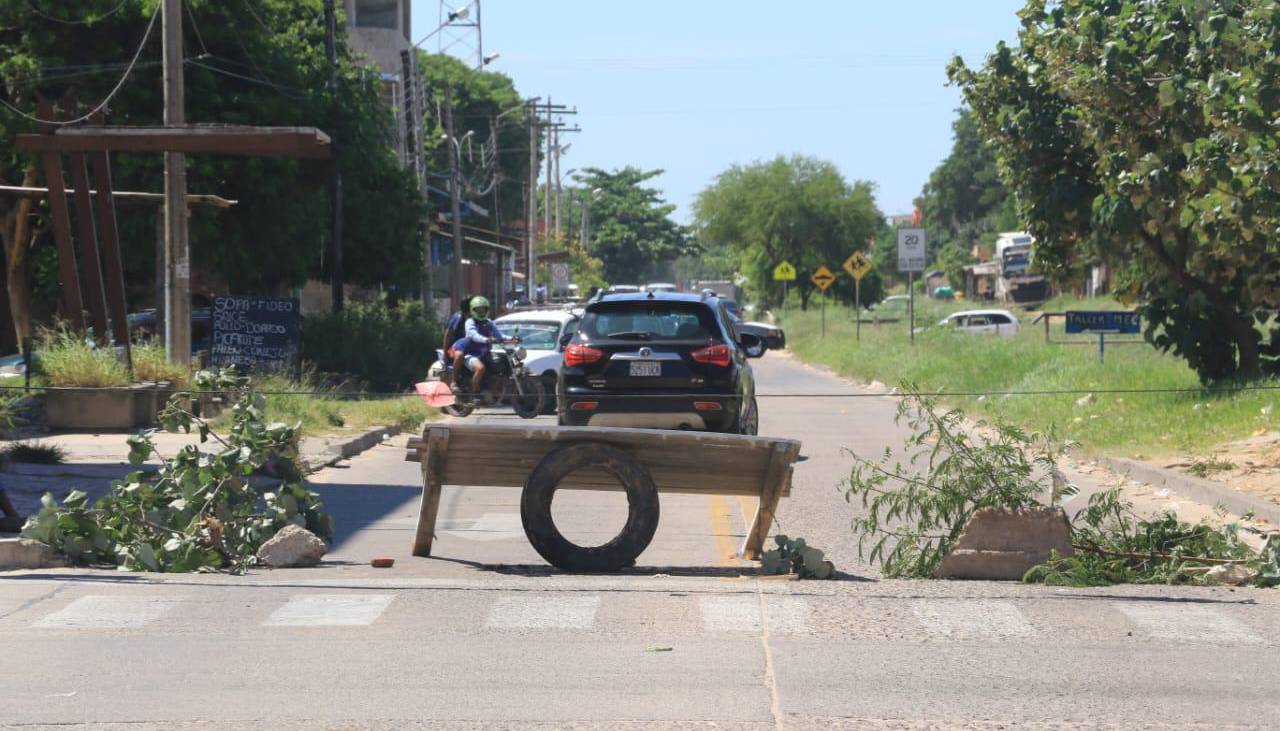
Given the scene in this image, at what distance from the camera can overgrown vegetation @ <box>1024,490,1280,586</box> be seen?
942cm

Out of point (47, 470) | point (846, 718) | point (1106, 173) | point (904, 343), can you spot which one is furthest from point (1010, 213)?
point (846, 718)

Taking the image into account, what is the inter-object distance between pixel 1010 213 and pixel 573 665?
345 feet

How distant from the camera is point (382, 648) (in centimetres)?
751

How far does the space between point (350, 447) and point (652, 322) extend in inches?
179

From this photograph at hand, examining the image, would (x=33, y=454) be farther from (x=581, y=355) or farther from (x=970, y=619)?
(x=970, y=619)

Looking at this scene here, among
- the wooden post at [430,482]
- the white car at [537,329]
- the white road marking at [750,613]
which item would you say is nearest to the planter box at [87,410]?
the white car at [537,329]

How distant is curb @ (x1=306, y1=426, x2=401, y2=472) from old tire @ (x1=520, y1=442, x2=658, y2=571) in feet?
21.5

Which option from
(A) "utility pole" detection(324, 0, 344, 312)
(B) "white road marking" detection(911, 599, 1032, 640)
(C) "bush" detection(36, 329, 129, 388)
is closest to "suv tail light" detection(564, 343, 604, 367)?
(C) "bush" detection(36, 329, 129, 388)

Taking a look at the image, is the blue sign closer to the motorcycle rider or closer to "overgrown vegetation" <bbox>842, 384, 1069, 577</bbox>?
the motorcycle rider

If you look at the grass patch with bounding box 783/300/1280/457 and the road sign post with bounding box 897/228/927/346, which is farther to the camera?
the road sign post with bounding box 897/228/927/346

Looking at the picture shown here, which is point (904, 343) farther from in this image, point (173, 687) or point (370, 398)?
point (173, 687)

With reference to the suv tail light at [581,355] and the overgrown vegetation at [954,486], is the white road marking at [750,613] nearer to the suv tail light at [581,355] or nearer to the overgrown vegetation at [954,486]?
the overgrown vegetation at [954,486]

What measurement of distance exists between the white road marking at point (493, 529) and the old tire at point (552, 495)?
187 cm

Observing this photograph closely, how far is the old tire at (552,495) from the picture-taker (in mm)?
9984
